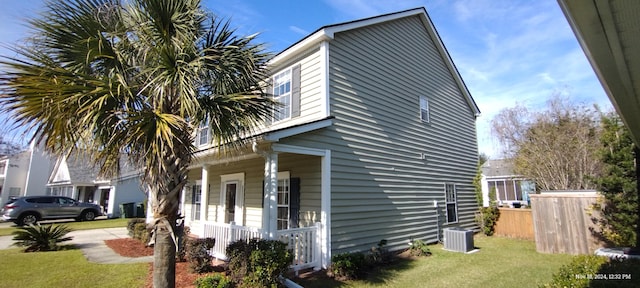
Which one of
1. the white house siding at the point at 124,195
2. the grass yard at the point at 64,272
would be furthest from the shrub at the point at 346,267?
the white house siding at the point at 124,195

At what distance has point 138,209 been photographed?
23375mm

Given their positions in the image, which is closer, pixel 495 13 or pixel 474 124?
pixel 495 13

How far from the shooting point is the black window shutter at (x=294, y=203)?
870cm

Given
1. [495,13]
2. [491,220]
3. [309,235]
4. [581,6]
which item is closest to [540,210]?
[491,220]

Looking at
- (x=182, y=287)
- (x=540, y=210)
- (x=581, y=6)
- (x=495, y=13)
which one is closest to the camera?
(x=581, y=6)

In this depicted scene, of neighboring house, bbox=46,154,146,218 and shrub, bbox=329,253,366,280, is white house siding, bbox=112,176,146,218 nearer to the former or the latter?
neighboring house, bbox=46,154,146,218

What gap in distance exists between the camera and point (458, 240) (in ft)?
31.9

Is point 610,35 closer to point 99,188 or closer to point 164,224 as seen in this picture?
point 164,224

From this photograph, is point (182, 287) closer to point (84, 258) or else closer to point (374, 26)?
point (84, 258)

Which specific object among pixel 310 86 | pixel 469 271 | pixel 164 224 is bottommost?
pixel 469 271

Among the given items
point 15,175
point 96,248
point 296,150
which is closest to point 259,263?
point 296,150

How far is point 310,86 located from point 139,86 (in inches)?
181

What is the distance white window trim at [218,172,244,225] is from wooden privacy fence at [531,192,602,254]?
371 inches

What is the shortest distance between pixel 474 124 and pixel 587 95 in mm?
8199
